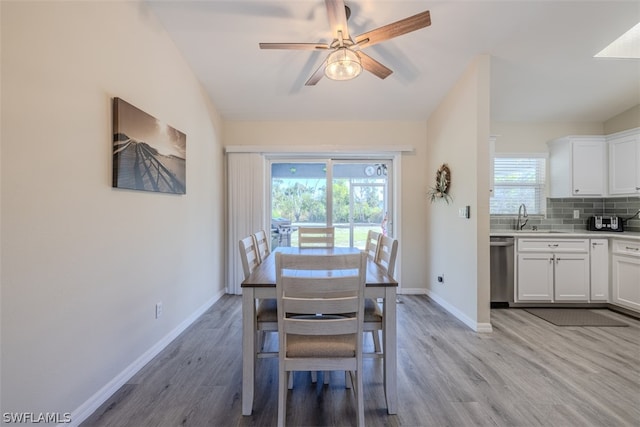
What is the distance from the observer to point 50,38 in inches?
54.5

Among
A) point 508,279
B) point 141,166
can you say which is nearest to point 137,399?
point 141,166

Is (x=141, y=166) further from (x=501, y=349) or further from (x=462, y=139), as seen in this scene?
(x=501, y=349)

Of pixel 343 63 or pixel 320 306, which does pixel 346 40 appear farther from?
pixel 320 306

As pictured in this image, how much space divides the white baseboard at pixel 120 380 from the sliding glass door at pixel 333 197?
6.10 feet

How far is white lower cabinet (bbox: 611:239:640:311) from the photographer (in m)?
2.95

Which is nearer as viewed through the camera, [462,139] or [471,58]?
[471,58]

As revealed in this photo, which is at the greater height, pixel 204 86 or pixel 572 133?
pixel 204 86

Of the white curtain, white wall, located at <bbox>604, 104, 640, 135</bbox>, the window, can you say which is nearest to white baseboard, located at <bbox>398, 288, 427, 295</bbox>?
the window

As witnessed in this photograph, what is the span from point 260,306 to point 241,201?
7.41 ft

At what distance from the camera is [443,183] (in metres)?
3.28

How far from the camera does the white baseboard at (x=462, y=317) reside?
8.73 feet

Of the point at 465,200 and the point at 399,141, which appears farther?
the point at 399,141

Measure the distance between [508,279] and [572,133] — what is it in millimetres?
2332

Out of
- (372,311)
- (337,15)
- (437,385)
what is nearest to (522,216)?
(437,385)
